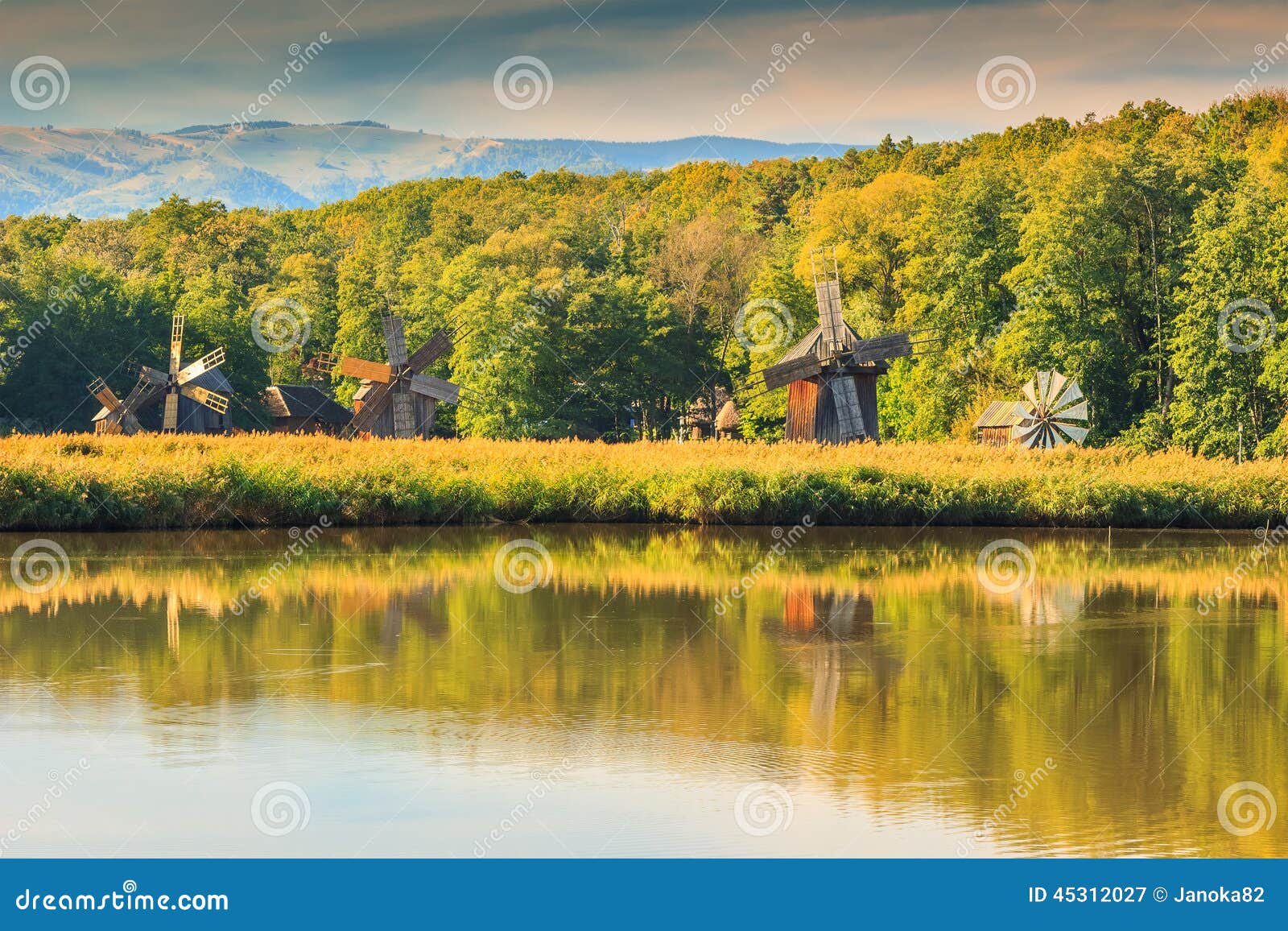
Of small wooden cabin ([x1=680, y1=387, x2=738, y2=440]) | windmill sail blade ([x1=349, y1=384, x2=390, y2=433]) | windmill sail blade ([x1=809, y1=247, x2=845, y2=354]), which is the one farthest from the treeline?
windmill sail blade ([x1=809, y1=247, x2=845, y2=354])

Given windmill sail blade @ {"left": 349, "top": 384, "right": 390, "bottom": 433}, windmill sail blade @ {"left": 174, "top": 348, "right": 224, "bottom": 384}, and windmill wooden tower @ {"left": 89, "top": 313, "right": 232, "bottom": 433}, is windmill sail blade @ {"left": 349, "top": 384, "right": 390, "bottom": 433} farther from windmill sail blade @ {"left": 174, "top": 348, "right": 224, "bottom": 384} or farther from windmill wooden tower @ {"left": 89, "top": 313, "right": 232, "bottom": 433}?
windmill sail blade @ {"left": 174, "top": 348, "right": 224, "bottom": 384}

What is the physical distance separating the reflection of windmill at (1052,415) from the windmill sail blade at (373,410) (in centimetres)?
1946

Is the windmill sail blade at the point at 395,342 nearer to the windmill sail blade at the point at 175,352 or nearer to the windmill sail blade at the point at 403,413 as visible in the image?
the windmill sail blade at the point at 403,413

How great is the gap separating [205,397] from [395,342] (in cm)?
847

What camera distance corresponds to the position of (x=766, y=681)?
13625mm

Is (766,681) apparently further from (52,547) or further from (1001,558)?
(52,547)

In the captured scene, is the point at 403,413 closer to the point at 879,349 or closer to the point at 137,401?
the point at 137,401

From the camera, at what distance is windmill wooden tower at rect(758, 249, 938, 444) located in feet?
138

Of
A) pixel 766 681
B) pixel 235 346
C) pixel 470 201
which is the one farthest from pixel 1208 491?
pixel 470 201

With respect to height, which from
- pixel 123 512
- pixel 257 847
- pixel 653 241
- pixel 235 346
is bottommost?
pixel 257 847

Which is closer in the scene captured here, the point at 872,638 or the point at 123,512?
the point at 872,638

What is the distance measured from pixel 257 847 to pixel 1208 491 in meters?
28.0

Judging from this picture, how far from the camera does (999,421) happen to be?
5050cm

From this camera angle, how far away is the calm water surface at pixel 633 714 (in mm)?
9102
